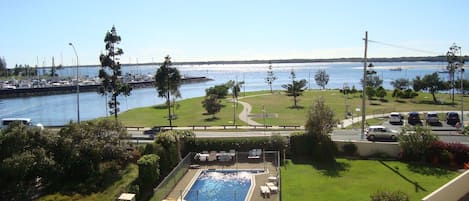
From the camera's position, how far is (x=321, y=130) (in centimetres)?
3575

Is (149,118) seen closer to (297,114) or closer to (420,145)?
(297,114)

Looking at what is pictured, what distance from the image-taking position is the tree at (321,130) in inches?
1378

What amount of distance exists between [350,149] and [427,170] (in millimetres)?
6946

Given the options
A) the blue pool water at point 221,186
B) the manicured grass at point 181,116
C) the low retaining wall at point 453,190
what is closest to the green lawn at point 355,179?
the blue pool water at point 221,186

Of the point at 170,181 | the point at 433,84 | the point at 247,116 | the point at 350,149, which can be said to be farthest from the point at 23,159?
the point at 433,84

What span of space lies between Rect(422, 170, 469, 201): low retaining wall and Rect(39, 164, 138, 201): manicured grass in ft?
64.7

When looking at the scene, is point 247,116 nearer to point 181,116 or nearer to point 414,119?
point 181,116

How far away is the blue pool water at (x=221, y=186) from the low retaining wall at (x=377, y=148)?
10.5 m

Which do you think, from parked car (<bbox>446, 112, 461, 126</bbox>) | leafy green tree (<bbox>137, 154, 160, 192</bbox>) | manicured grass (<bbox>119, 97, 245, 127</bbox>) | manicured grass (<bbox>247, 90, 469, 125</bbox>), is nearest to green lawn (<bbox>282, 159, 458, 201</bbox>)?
leafy green tree (<bbox>137, 154, 160, 192</bbox>)

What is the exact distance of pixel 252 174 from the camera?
31.4 metres

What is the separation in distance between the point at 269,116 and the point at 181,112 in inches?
656

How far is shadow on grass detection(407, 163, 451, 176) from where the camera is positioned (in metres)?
30.2

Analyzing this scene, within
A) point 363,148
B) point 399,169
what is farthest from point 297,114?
point 399,169

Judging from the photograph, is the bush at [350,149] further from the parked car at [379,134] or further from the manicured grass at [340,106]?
the manicured grass at [340,106]
